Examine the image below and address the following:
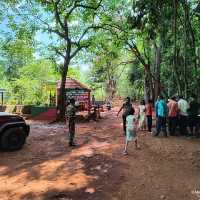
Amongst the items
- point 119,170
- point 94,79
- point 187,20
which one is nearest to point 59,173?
point 119,170

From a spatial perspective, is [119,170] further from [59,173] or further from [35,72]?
[35,72]

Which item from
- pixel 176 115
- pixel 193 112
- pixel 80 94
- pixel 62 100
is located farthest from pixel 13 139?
pixel 80 94

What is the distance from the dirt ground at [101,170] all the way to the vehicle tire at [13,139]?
317 millimetres

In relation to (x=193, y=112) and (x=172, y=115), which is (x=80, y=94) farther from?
(x=193, y=112)

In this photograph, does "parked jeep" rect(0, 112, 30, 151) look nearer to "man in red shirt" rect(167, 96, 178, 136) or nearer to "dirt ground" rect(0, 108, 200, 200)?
"dirt ground" rect(0, 108, 200, 200)

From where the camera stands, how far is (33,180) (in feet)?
33.4

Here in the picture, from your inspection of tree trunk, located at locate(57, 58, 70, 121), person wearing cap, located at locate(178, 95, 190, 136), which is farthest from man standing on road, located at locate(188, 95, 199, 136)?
tree trunk, located at locate(57, 58, 70, 121)

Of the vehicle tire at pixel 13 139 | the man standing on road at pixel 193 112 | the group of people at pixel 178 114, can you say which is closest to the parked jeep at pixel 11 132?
the vehicle tire at pixel 13 139

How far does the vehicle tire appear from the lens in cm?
1372

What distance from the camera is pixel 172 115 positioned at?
16.6 m

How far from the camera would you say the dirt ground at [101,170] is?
364 inches

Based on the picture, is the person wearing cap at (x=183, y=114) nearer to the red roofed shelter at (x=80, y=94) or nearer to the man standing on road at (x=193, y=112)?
the man standing on road at (x=193, y=112)

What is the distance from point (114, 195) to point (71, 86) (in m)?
18.7

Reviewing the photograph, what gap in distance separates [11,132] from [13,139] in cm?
29
